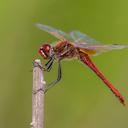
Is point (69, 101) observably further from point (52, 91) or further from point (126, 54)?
point (126, 54)

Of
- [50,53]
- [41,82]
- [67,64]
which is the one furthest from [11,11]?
[41,82]

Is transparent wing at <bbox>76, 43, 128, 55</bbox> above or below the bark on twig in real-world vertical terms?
above

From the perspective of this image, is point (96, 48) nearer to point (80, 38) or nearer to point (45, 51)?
point (80, 38)

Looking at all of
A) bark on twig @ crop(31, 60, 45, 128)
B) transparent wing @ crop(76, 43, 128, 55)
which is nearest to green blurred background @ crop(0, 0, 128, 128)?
transparent wing @ crop(76, 43, 128, 55)

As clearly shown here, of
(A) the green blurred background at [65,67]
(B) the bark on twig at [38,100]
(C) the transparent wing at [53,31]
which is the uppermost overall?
(A) the green blurred background at [65,67]

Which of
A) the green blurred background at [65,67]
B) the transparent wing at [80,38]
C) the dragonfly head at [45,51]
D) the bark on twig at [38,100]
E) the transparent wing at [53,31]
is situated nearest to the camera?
the bark on twig at [38,100]

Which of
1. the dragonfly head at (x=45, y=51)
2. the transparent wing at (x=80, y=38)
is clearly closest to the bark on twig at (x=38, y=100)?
the dragonfly head at (x=45, y=51)

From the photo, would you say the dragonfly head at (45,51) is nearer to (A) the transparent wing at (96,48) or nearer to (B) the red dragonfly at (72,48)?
(B) the red dragonfly at (72,48)

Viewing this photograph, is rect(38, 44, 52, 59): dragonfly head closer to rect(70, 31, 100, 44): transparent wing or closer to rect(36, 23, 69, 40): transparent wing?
rect(36, 23, 69, 40): transparent wing
